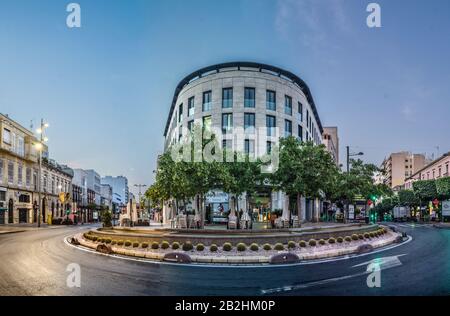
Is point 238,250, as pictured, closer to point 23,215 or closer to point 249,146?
point 249,146

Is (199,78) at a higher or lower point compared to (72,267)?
higher

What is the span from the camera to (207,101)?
156 ft

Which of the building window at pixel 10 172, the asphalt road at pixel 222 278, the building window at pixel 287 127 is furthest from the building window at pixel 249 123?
the building window at pixel 10 172

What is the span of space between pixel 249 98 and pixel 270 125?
4.58 metres

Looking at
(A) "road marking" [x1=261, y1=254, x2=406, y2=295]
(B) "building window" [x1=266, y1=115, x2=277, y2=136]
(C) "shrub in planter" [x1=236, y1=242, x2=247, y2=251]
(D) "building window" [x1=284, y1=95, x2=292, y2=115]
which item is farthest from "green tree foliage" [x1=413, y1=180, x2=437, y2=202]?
(C) "shrub in planter" [x1=236, y1=242, x2=247, y2=251]

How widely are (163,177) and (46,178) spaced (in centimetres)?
5329

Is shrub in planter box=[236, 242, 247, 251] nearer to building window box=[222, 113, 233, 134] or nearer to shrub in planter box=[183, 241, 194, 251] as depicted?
shrub in planter box=[183, 241, 194, 251]

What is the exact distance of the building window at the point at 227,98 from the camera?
152ft

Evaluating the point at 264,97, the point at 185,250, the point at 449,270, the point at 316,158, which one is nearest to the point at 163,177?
the point at 185,250

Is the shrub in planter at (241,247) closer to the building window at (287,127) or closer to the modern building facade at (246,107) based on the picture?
the modern building facade at (246,107)

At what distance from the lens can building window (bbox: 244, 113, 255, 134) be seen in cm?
4569

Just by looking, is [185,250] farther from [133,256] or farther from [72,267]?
[72,267]

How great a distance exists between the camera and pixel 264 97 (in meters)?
46.7

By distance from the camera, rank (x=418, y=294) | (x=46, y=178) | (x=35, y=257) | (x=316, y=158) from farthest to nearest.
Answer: (x=46, y=178)
(x=316, y=158)
(x=35, y=257)
(x=418, y=294)
